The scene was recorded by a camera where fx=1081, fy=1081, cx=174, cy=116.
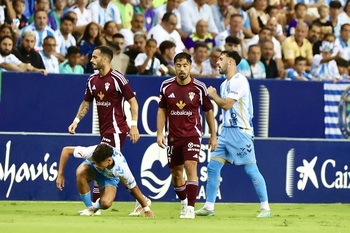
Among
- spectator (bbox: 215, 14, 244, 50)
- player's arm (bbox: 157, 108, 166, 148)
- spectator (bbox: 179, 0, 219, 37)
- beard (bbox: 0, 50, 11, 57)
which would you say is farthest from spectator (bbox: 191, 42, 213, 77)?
player's arm (bbox: 157, 108, 166, 148)

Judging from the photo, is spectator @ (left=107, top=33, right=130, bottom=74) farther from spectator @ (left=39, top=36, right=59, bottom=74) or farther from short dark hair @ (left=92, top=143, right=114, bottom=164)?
short dark hair @ (left=92, top=143, right=114, bottom=164)

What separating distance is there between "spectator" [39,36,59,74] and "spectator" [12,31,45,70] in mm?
174

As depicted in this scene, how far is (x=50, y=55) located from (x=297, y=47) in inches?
237

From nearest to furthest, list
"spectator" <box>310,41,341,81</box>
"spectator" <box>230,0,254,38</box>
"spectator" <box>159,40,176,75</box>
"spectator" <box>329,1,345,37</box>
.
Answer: "spectator" <box>159,40,176,75</box> → "spectator" <box>310,41,341,81</box> → "spectator" <box>230,0,254,38</box> → "spectator" <box>329,1,345,37</box>

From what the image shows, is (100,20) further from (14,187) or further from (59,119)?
(14,187)

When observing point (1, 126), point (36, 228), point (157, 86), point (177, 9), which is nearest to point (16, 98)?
point (1, 126)

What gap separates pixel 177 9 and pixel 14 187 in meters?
6.82


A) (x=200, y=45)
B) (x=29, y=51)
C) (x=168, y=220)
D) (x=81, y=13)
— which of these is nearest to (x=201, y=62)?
(x=200, y=45)

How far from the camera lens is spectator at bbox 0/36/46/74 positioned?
61.6 feet

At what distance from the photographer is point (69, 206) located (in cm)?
1650

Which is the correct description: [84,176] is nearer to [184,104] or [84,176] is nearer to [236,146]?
[184,104]

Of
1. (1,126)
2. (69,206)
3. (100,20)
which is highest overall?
(100,20)

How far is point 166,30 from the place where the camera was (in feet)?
70.9

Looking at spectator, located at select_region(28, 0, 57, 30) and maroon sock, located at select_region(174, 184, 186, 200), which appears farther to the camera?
spectator, located at select_region(28, 0, 57, 30)
